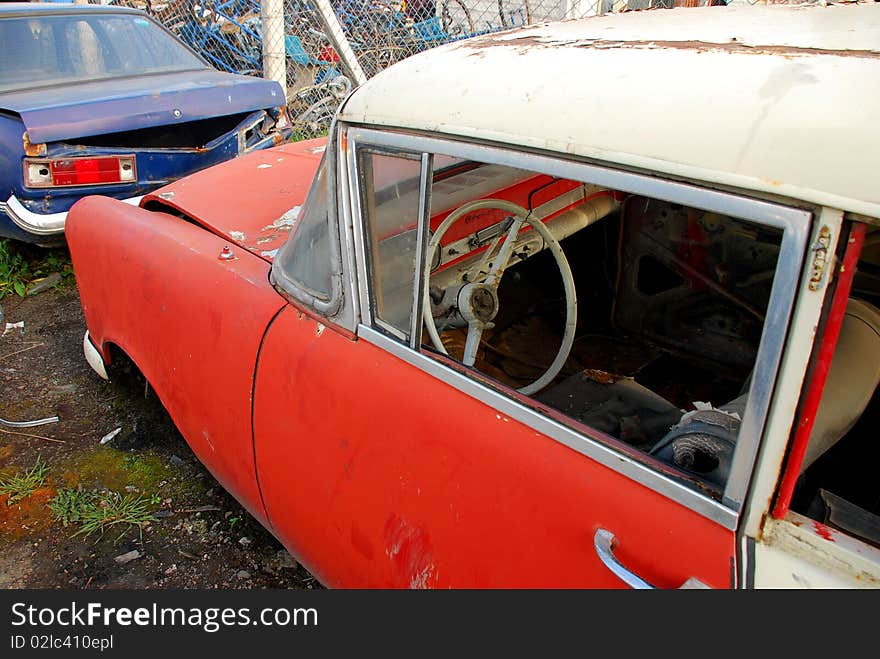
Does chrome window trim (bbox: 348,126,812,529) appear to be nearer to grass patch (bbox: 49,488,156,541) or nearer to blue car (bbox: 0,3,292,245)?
grass patch (bbox: 49,488,156,541)

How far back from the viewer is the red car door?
117 centimetres

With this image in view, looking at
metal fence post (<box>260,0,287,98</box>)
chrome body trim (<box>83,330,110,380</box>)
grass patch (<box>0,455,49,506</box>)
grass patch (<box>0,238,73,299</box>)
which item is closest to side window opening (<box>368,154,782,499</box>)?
chrome body trim (<box>83,330,110,380</box>)

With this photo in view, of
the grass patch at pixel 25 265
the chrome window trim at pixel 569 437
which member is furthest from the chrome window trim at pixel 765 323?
the grass patch at pixel 25 265

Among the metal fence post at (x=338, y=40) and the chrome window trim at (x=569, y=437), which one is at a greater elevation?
the metal fence post at (x=338, y=40)

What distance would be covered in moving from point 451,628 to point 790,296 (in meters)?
0.80

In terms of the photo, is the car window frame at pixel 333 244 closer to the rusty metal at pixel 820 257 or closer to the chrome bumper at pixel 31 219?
the rusty metal at pixel 820 257

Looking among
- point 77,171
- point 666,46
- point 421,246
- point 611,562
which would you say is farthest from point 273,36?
point 611,562

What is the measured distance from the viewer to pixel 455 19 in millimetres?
8141

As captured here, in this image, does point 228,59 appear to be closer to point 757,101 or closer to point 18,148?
point 18,148

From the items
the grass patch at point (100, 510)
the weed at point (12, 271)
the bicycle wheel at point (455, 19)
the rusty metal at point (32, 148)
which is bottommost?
the grass patch at point (100, 510)

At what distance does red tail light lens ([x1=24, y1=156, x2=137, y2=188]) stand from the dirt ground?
39.0 inches

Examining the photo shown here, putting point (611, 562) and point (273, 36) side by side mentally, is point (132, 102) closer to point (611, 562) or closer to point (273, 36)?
point (273, 36)

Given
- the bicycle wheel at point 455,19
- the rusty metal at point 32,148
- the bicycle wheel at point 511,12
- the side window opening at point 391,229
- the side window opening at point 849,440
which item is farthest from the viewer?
the bicycle wheel at point 455,19

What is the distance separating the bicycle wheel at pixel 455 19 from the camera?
25.5 ft
